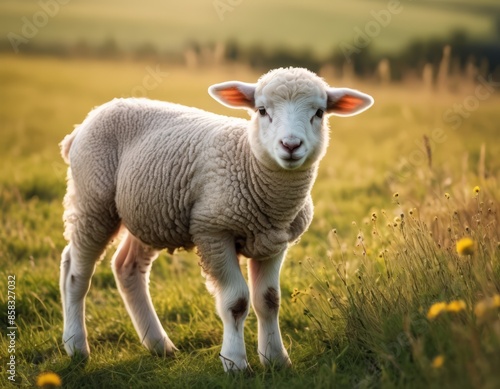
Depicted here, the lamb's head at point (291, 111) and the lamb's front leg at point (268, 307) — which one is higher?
the lamb's head at point (291, 111)

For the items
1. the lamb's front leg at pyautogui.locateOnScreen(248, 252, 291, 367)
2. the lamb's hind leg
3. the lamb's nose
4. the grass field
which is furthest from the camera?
the lamb's hind leg

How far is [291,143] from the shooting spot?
4184mm

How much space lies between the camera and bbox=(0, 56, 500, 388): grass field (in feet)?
12.5

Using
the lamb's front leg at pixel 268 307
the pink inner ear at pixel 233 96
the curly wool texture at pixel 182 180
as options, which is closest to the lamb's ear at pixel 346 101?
the curly wool texture at pixel 182 180

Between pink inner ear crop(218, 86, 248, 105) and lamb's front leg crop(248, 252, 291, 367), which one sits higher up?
pink inner ear crop(218, 86, 248, 105)

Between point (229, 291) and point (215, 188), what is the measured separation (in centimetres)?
65

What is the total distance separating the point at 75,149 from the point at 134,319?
131 centimetres

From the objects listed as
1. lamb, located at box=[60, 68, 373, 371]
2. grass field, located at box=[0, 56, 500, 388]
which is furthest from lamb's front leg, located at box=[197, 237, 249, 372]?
grass field, located at box=[0, 56, 500, 388]

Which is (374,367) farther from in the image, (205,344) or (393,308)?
(205,344)

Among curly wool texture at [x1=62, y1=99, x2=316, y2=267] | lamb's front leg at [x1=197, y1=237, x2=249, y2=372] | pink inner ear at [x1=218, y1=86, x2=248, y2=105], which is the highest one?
pink inner ear at [x1=218, y1=86, x2=248, y2=105]

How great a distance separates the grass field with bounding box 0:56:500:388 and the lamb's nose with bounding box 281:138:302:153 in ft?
2.68

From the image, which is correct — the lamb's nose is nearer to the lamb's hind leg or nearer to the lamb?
the lamb

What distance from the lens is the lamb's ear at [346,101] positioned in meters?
4.64

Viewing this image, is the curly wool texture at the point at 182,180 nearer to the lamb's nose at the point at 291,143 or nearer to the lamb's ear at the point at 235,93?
the lamb's ear at the point at 235,93
